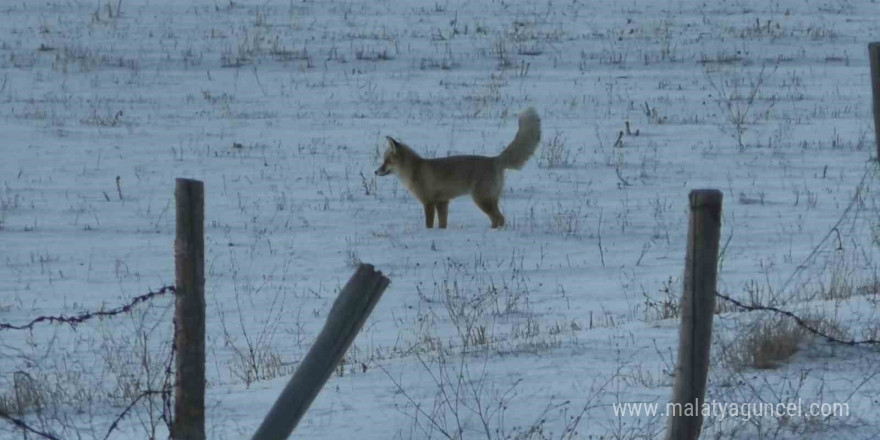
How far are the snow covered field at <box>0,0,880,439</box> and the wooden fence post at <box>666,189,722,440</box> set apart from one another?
1.69 ft

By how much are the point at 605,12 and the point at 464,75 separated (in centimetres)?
683

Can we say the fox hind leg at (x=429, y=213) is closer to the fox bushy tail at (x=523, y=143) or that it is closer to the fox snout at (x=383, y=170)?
the fox snout at (x=383, y=170)

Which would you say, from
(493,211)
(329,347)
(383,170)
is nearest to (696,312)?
(329,347)

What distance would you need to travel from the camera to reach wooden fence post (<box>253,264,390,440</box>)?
4.39 meters

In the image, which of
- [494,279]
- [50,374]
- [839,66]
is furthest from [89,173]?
[839,66]

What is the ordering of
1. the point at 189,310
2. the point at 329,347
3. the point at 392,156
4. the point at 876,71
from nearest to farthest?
the point at 329,347 < the point at 189,310 < the point at 876,71 < the point at 392,156


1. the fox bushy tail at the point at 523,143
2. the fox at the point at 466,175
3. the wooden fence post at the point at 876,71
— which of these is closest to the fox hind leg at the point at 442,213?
the fox at the point at 466,175

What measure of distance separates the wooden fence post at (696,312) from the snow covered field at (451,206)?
514 millimetres

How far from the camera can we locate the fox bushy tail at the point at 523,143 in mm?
12320

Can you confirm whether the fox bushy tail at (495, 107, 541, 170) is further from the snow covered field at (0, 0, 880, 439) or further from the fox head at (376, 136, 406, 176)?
the fox head at (376, 136, 406, 176)

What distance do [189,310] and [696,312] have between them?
1868 millimetres

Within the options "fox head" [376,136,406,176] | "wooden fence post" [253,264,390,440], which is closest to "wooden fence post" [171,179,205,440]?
"wooden fence post" [253,264,390,440]

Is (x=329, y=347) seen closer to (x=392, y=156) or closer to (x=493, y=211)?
(x=493, y=211)

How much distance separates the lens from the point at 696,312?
15.3 ft
